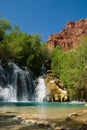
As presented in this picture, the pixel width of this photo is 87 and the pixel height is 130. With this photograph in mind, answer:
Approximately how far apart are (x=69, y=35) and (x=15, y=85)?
119m

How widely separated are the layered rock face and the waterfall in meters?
96.5

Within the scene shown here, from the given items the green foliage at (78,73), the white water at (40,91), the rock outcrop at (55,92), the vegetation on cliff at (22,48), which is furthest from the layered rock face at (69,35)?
the green foliage at (78,73)

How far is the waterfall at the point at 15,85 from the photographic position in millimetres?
43156

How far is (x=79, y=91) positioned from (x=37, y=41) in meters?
22.2

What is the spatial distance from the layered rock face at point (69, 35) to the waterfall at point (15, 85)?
96.5 m

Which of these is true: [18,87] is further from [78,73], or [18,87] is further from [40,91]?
[78,73]

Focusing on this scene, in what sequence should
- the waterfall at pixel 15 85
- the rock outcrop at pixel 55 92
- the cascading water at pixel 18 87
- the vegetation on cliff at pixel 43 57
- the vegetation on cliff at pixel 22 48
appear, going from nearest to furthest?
1. the vegetation on cliff at pixel 43 57
2. the rock outcrop at pixel 55 92
3. the waterfall at pixel 15 85
4. the cascading water at pixel 18 87
5. the vegetation on cliff at pixel 22 48

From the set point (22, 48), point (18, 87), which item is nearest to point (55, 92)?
point (18, 87)

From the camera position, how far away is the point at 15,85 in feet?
146

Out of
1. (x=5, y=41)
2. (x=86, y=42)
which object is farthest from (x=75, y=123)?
(x=5, y=41)

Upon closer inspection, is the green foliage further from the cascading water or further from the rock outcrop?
the cascading water

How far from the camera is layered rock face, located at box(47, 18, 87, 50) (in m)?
148

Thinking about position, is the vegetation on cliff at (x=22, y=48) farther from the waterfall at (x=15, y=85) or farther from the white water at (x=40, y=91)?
the white water at (x=40, y=91)

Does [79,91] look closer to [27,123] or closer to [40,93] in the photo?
[40,93]
